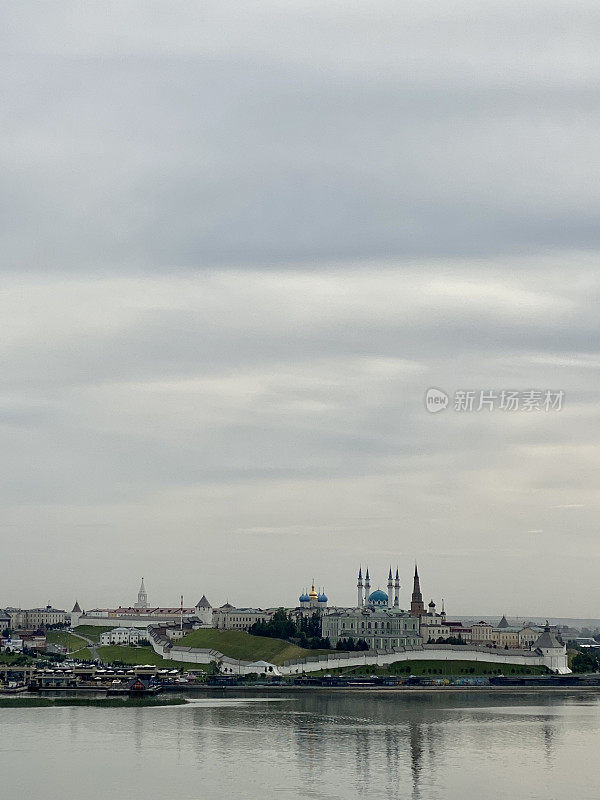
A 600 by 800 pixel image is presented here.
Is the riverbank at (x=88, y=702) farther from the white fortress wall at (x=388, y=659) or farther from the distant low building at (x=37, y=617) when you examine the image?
the distant low building at (x=37, y=617)

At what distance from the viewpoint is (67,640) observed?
129 metres

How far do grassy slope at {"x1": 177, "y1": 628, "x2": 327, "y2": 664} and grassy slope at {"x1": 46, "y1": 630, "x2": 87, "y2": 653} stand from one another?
14558 mm

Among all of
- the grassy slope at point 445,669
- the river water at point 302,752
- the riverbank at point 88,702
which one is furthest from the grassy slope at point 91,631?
the river water at point 302,752

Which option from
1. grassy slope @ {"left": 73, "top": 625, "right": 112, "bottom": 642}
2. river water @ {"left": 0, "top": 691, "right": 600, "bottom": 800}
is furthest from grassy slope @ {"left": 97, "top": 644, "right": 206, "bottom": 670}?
river water @ {"left": 0, "top": 691, "right": 600, "bottom": 800}

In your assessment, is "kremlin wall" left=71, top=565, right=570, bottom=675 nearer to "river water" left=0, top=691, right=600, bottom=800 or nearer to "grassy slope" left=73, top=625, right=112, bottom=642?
"grassy slope" left=73, top=625, right=112, bottom=642

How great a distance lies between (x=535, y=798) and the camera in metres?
40.4

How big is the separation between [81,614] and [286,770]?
10955 centimetres

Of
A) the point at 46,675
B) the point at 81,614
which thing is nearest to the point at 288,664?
the point at 46,675

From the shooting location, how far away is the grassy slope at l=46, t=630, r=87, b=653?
123375 millimetres

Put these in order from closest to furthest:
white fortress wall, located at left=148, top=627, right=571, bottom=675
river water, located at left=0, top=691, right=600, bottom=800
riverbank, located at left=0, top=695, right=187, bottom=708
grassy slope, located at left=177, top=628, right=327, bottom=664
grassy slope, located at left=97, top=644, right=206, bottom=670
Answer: river water, located at left=0, top=691, right=600, bottom=800 < riverbank, located at left=0, top=695, right=187, bottom=708 < white fortress wall, located at left=148, top=627, right=571, bottom=675 < grassy slope, located at left=177, top=628, right=327, bottom=664 < grassy slope, located at left=97, top=644, right=206, bottom=670

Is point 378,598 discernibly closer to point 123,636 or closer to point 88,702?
point 123,636

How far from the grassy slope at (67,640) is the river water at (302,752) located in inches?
2149

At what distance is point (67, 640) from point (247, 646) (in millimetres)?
33950

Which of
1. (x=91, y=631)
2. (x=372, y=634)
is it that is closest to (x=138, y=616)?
(x=91, y=631)
